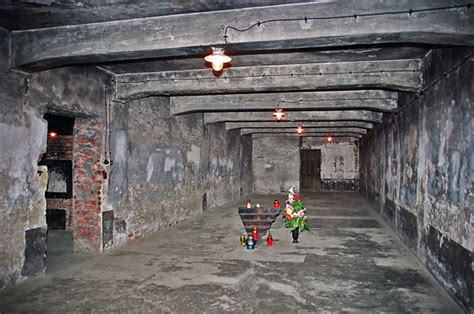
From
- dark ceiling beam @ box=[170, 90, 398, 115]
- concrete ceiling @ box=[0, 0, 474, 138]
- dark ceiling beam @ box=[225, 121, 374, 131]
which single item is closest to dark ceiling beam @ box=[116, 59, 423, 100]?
concrete ceiling @ box=[0, 0, 474, 138]

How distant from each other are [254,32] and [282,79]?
8.99 ft

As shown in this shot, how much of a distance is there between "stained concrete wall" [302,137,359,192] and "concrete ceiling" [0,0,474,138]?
1481 centimetres

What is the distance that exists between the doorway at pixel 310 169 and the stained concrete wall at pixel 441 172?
12819mm

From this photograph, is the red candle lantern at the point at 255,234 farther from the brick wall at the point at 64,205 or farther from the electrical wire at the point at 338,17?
the brick wall at the point at 64,205

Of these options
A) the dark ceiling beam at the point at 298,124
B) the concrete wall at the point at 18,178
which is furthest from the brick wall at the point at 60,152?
the dark ceiling beam at the point at 298,124

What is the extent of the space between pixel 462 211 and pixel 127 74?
20.5ft

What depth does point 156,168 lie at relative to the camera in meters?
8.94

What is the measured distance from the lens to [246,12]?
4137 millimetres

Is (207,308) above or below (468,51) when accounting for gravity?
below

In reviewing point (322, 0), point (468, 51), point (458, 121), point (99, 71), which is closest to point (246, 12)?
point (322, 0)

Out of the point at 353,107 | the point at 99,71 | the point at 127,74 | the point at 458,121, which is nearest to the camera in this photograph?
the point at 458,121

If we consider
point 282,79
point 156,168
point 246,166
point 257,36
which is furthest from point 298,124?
point 257,36

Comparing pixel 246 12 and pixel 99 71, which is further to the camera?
pixel 99 71

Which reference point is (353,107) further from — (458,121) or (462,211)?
(462,211)
